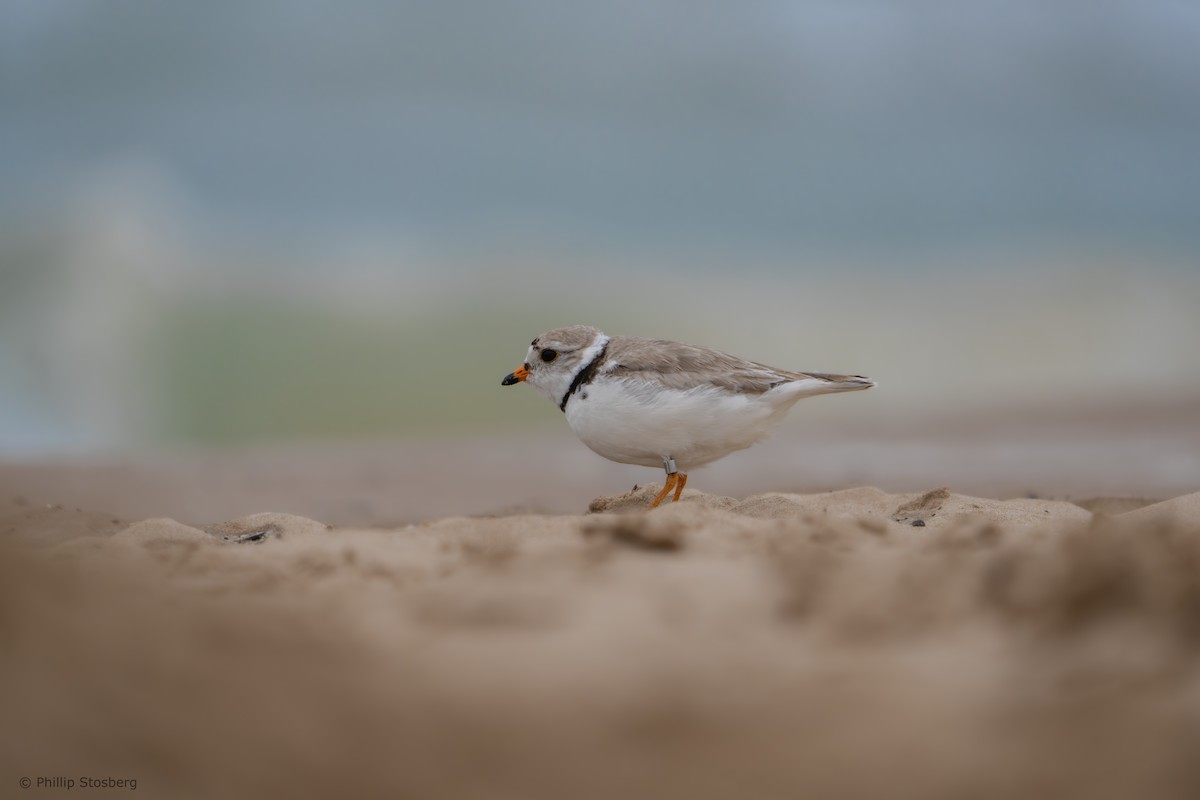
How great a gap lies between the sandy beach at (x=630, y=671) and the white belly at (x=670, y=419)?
185cm

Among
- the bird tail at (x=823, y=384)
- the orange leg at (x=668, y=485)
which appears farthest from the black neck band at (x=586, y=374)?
the bird tail at (x=823, y=384)

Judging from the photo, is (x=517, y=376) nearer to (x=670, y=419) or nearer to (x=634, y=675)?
(x=670, y=419)

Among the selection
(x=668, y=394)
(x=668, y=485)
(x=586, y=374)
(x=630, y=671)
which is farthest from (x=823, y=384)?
(x=630, y=671)

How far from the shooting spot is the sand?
2.04m

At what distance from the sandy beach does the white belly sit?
1.85 meters

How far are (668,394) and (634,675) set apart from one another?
3.08 m

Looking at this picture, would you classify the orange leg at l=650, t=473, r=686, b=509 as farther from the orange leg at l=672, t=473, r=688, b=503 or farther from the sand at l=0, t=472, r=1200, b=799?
the sand at l=0, t=472, r=1200, b=799

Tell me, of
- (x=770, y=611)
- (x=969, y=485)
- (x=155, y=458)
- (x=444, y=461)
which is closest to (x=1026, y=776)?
(x=770, y=611)

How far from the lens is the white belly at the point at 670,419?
17.6 feet

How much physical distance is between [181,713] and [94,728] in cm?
17

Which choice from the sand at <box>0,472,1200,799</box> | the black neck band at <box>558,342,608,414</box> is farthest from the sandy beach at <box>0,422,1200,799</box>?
the black neck band at <box>558,342,608,414</box>

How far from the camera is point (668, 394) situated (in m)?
5.36

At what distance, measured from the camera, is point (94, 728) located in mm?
2139

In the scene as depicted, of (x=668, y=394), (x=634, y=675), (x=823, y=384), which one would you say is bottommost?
(x=634, y=675)
